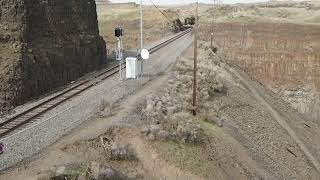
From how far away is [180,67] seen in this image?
124 feet

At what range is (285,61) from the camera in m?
58.1

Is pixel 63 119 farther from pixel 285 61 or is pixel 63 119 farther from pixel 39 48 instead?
pixel 285 61

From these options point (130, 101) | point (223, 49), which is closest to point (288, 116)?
point (130, 101)

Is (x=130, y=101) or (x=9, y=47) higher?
(x=9, y=47)

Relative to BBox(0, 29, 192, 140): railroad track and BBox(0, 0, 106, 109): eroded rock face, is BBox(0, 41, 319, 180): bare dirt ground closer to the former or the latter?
BBox(0, 29, 192, 140): railroad track

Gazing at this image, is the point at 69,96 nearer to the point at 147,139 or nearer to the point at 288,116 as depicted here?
the point at 147,139

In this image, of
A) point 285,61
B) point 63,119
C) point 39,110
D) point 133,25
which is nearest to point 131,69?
point 39,110

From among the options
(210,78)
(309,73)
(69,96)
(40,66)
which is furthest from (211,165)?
(309,73)

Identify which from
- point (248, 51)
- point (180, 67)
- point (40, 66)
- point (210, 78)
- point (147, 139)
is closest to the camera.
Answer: point (147, 139)

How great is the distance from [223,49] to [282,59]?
8.17 m

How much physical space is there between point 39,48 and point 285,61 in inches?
1458

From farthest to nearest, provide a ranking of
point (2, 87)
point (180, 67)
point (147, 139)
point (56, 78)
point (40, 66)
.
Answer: point (180, 67), point (56, 78), point (40, 66), point (2, 87), point (147, 139)

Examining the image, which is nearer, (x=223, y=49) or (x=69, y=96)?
(x=69, y=96)

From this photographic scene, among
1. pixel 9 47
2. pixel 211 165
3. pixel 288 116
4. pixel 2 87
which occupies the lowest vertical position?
pixel 288 116
